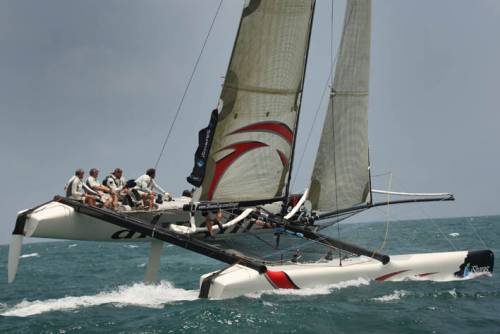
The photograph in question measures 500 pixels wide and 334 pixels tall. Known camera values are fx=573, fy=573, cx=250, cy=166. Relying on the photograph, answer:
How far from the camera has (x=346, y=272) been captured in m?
11.6

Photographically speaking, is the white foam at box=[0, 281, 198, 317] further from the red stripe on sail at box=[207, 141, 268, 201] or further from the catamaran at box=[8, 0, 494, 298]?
the red stripe on sail at box=[207, 141, 268, 201]

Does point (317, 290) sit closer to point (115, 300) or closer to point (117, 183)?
point (115, 300)

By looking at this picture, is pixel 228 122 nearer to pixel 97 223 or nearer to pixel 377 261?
pixel 97 223

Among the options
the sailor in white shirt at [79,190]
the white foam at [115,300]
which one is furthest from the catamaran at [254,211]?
the white foam at [115,300]

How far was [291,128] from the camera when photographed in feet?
41.4


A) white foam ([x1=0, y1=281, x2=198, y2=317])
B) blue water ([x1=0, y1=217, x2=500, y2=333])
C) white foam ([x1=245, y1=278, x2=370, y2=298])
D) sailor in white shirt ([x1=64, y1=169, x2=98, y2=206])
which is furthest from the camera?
sailor in white shirt ([x1=64, y1=169, x2=98, y2=206])

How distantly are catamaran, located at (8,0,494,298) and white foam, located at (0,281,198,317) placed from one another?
0.65 meters

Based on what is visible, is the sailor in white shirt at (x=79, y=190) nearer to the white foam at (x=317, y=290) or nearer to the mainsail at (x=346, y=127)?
the white foam at (x=317, y=290)

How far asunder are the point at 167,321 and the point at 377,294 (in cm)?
422

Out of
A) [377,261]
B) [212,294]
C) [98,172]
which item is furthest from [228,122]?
[377,261]

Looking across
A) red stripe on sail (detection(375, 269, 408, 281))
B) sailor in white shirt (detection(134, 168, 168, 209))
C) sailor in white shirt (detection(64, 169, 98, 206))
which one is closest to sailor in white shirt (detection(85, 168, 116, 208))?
sailor in white shirt (detection(64, 169, 98, 206))

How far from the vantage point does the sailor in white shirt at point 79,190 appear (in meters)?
11.2

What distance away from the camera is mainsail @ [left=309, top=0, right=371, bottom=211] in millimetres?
14578

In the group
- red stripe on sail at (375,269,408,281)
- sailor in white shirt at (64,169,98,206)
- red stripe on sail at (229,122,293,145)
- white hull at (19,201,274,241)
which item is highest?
red stripe on sail at (229,122,293,145)
